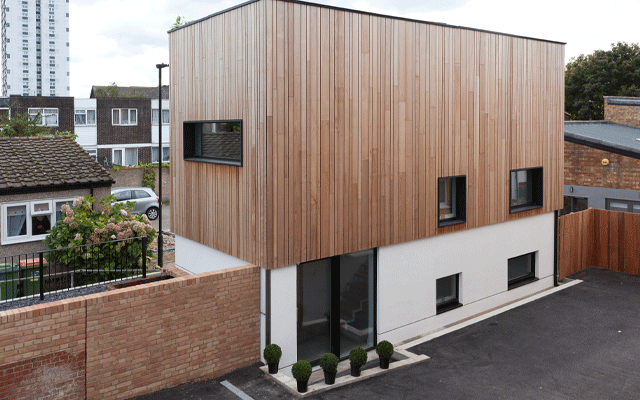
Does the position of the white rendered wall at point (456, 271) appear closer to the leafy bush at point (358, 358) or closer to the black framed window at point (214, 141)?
the leafy bush at point (358, 358)

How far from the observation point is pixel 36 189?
49.0 feet

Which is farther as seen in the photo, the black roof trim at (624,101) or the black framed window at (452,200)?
the black roof trim at (624,101)

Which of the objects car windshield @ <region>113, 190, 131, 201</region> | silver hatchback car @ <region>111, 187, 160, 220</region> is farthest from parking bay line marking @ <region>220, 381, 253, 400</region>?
car windshield @ <region>113, 190, 131, 201</region>

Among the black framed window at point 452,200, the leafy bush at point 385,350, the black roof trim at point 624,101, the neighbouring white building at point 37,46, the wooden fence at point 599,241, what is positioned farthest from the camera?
the neighbouring white building at point 37,46

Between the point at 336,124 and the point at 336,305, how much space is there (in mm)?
3290

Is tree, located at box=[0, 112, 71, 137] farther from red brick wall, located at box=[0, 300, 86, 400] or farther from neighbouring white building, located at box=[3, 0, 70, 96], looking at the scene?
neighbouring white building, located at box=[3, 0, 70, 96]

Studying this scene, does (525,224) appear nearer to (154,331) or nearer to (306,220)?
(306,220)

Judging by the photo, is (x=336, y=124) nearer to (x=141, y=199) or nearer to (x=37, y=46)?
(x=141, y=199)

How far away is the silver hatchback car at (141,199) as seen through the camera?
88.2 ft

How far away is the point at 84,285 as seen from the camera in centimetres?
1269

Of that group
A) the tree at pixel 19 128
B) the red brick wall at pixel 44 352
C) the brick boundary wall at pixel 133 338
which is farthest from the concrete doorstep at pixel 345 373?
the tree at pixel 19 128

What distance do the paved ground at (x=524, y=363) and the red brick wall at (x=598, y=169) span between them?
5.38 m

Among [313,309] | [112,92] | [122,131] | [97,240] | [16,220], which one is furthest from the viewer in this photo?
[112,92]

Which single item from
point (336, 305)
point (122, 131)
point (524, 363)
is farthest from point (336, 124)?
point (122, 131)
